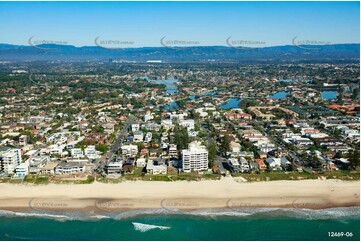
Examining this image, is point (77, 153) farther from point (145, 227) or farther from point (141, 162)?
point (145, 227)

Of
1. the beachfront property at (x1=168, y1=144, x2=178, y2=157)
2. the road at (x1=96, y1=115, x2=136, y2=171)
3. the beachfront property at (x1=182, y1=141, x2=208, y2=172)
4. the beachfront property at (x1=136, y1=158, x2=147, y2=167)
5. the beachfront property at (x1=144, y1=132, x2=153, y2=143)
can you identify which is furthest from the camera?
the beachfront property at (x1=144, y1=132, x2=153, y2=143)

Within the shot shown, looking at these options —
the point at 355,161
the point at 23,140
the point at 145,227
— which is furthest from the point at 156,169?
the point at 23,140

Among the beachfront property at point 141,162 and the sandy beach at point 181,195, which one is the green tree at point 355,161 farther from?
the beachfront property at point 141,162

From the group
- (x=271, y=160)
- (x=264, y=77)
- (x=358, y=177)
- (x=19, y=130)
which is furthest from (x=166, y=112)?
(x=264, y=77)

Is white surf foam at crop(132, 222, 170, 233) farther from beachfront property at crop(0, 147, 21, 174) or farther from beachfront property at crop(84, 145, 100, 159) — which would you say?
beachfront property at crop(0, 147, 21, 174)

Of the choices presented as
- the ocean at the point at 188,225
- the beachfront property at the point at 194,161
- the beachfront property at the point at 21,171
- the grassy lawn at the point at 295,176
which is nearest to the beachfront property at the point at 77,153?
the beachfront property at the point at 21,171

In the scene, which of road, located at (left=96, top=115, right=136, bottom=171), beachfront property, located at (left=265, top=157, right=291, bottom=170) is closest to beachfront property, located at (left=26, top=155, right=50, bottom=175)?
road, located at (left=96, top=115, right=136, bottom=171)
